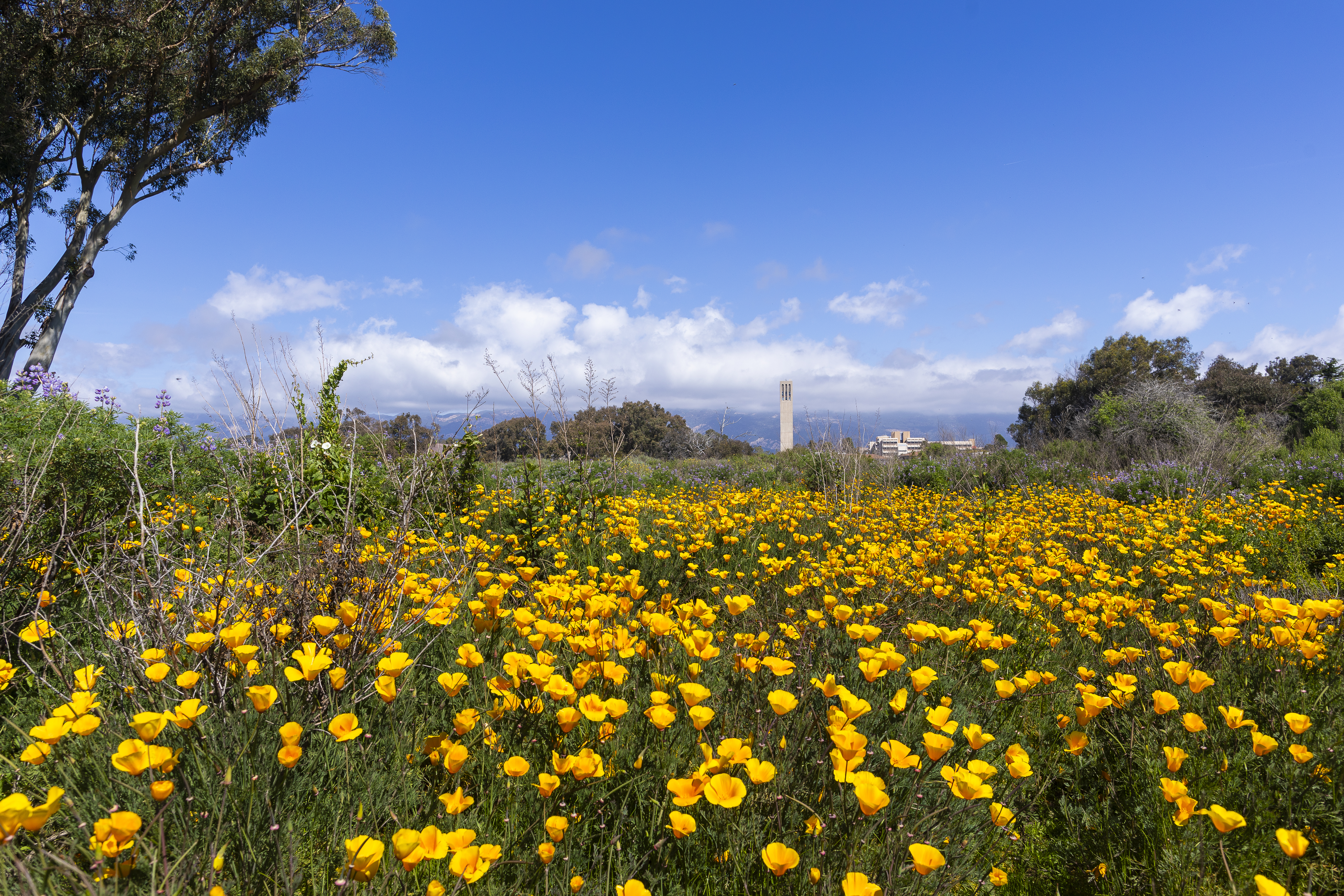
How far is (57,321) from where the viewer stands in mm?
14242

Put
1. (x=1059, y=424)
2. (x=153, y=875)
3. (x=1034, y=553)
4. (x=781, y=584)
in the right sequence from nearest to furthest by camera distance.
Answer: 1. (x=153, y=875)
2. (x=781, y=584)
3. (x=1034, y=553)
4. (x=1059, y=424)

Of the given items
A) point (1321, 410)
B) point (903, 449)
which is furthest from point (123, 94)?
point (1321, 410)

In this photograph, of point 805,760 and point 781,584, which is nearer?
point 805,760

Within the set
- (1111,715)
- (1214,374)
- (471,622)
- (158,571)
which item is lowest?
(1111,715)

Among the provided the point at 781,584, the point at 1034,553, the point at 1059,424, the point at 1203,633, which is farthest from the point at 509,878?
the point at 1059,424

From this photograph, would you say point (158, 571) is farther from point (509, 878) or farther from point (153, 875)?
point (509, 878)

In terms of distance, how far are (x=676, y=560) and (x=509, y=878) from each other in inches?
119

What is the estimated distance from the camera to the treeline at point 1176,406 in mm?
14367

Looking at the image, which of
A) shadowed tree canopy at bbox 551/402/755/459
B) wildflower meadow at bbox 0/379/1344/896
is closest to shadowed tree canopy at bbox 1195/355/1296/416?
shadowed tree canopy at bbox 551/402/755/459

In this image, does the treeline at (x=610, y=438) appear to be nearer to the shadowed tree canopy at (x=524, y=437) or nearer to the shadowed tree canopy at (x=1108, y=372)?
the shadowed tree canopy at (x=524, y=437)

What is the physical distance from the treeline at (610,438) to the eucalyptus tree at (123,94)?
11420 mm

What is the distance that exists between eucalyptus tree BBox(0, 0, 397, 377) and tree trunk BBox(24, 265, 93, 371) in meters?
0.03

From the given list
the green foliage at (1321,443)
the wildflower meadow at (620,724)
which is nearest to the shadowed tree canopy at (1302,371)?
the green foliage at (1321,443)

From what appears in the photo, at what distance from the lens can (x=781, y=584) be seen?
401 cm
